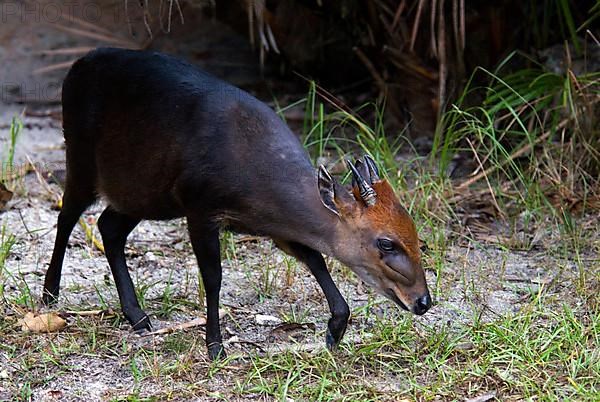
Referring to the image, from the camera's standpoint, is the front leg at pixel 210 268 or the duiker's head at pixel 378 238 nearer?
the duiker's head at pixel 378 238

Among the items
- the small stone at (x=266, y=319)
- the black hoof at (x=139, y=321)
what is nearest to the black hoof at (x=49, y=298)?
the black hoof at (x=139, y=321)

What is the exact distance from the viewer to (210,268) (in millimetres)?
4535

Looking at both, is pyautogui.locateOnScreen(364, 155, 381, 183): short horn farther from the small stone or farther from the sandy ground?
the small stone

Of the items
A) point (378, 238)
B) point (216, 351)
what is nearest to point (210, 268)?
point (216, 351)

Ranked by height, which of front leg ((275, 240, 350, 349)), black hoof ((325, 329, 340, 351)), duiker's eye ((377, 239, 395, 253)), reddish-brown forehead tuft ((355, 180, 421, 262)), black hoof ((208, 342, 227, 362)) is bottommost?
black hoof ((208, 342, 227, 362))

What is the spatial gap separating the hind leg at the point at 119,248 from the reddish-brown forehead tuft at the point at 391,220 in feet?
4.07

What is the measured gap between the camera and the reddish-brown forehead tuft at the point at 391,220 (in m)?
4.29

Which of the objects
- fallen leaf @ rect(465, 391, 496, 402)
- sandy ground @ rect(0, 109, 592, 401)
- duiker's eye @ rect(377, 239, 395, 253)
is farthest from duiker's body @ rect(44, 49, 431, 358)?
fallen leaf @ rect(465, 391, 496, 402)

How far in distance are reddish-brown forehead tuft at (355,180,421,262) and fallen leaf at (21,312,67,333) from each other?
1463mm

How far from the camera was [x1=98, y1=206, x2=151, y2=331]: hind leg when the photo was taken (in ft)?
16.3

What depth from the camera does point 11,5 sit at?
8.83 m

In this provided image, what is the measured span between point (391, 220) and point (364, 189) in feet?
0.52

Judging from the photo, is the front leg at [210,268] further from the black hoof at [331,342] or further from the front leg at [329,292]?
the black hoof at [331,342]

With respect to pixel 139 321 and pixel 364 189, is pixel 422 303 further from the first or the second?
pixel 139 321
